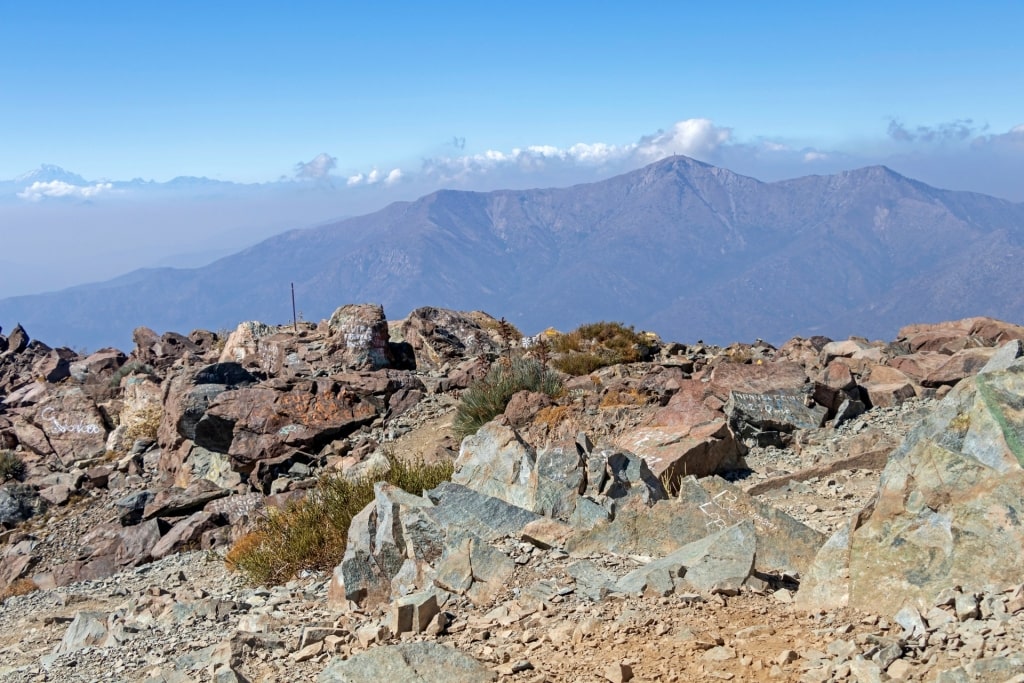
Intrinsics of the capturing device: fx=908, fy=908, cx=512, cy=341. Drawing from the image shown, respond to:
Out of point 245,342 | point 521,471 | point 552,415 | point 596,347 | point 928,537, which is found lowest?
point 245,342

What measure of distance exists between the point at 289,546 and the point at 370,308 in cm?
1316

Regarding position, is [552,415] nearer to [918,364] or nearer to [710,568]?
[918,364]

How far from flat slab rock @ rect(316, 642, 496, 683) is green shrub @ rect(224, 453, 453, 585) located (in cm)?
407

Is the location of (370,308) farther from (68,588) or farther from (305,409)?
(68,588)

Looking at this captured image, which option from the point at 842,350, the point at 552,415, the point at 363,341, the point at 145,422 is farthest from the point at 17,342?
the point at 842,350

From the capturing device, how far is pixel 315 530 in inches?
404

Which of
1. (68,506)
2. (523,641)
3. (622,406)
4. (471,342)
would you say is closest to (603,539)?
(523,641)

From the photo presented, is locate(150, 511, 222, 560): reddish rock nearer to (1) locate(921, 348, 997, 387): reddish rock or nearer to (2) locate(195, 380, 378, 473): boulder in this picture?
(2) locate(195, 380, 378, 473): boulder

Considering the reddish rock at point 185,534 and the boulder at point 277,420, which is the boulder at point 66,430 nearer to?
the boulder at point 277,420

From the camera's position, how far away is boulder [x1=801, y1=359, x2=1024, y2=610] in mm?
5535

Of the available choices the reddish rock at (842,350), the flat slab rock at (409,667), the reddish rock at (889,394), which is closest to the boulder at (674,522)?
the flat slab rock at (409,667)

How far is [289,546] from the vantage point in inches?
402

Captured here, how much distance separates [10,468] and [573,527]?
1798 centimetres

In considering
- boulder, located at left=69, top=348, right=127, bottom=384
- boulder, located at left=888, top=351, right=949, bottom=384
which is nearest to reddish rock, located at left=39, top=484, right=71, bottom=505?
boulder, located at left=69, top=348, right=127, bottom=384
